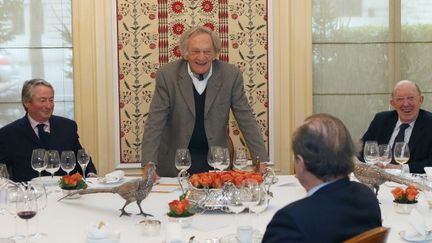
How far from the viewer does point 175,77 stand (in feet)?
13.3

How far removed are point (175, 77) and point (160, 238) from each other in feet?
6.19

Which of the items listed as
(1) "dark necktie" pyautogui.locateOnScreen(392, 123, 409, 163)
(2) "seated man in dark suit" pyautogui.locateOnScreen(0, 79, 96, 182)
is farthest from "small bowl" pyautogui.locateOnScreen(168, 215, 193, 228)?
(1) "dark necktie" pyautogui.locateOnScreen(392, 123, 409, 163)

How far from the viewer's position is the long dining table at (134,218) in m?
2.35

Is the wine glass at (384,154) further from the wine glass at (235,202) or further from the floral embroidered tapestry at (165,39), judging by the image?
the floral embroidered tapestry at (165,39)

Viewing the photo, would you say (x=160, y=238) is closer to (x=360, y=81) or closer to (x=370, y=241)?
(x=370, y=241)

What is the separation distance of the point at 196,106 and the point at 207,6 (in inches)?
47.7

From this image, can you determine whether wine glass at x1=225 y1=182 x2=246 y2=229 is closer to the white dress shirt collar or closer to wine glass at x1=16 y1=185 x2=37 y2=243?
wine glass at x1=16 y1=185 x2=37 y2=243

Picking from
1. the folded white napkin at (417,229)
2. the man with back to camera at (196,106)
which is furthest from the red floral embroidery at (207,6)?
the folded white napkin at (417,229)

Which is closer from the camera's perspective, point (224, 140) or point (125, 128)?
point (224, 140)

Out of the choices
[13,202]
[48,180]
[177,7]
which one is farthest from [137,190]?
[177,7]

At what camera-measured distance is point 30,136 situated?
13.0 feet

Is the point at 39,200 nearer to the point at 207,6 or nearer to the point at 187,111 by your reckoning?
the point at 187,111

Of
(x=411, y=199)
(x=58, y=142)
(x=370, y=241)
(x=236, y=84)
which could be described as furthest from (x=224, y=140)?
(x=370, y=241)

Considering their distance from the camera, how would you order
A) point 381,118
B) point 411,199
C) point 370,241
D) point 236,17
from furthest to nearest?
point 236,17 < point 381,118 < point 411,199 < point 370,241
